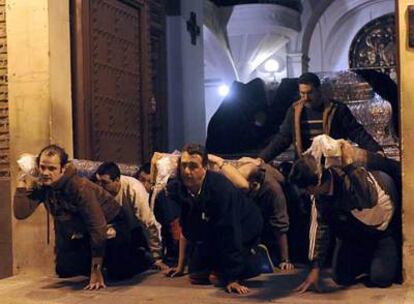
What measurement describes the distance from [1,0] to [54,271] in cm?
253

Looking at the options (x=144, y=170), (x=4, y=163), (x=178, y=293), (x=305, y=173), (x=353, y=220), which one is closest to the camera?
(x=305, y=173)

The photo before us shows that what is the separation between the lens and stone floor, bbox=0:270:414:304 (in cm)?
564

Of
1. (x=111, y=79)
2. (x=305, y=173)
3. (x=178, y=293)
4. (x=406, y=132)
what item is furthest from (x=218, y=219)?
(x=111, y=79)

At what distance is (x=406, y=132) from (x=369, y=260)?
1032 mm

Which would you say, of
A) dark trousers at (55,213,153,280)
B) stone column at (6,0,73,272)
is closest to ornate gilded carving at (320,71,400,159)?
dark trousers at (55,213,153,280)

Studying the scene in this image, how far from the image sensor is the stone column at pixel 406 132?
6031 millimetres

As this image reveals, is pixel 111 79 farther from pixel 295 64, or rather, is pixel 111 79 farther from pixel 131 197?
pixel 295 64

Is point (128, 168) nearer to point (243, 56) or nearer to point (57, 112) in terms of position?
Answer: point (57, 112)

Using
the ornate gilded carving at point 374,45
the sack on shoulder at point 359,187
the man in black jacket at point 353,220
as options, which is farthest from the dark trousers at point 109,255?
the ornate gilded carving at point 374,45

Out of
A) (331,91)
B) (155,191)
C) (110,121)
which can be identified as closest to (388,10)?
(331,91)

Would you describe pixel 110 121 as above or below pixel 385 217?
above

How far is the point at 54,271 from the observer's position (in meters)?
A: 6.96

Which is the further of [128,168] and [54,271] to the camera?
[128,168]

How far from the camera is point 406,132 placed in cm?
608
